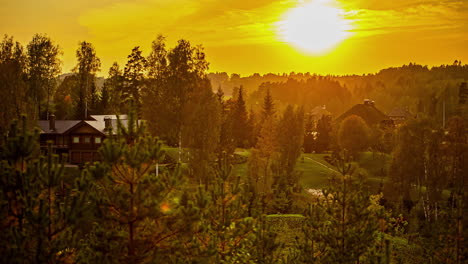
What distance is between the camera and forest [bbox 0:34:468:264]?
11281mm

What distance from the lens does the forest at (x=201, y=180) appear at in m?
11.3

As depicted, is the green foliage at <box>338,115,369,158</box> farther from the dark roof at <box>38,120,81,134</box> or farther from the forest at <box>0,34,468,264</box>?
the dark roof at <box>38,120,81,134</box>

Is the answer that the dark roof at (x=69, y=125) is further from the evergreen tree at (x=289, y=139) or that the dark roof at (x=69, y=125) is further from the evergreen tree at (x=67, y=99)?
the evergreen tree at (x=289, y=139)

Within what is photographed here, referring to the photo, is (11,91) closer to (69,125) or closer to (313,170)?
(69,125)

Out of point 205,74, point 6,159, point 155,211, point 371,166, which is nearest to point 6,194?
point 6,159

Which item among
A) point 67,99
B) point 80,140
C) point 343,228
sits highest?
point 67,99

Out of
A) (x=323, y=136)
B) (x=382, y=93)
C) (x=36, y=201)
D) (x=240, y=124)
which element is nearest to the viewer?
(x=36, y=201)

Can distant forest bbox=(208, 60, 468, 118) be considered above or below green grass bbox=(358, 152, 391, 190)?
above

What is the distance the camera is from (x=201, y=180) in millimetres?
38562

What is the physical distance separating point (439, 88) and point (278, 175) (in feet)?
343

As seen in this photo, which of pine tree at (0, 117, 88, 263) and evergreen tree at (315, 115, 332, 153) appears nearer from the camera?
pine tree at (0, 117, 88, 263)

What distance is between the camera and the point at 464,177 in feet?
129

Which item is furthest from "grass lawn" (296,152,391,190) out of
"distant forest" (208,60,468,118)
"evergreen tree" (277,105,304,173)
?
"distant forest" (208,60,468,118)

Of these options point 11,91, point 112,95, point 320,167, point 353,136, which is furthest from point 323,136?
point 11,91
